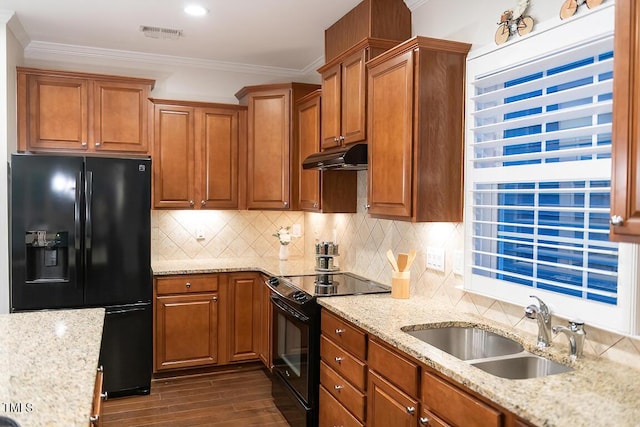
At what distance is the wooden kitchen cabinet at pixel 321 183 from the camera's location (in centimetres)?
389

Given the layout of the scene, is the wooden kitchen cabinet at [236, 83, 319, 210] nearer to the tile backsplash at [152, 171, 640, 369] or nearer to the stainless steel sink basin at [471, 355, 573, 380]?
the tile backsplash at [152, 171, 640, 369]

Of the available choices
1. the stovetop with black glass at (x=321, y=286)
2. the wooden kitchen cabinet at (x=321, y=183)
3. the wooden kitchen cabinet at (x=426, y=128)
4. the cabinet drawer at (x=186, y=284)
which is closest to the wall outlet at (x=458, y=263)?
the wooden kitchen cabinet at (x=426, y=128)

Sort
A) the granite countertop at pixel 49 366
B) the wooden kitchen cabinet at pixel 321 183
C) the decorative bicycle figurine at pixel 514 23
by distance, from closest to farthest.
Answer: the granite countertop at pixel 49 366
the decorative bicycle figurine at pixel 514 23
the wooden kitchen cabinet at pixel 321 183

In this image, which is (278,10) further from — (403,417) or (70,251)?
(403,417)

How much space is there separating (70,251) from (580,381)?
130 inches

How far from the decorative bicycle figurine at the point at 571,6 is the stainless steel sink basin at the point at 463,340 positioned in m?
1.39

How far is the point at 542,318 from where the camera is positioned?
2.00 metres

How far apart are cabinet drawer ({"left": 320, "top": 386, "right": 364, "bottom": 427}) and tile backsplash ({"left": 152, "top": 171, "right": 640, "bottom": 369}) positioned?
2.64 ft

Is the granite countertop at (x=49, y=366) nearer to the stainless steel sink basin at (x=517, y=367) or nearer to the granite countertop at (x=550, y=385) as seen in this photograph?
the granite countertop at (x=550, y=385)

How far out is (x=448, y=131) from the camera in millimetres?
2605

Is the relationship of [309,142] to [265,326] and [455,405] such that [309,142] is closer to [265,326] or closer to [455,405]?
[265,326]

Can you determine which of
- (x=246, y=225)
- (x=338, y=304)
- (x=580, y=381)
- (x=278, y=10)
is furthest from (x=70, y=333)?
(x=246, y=225)

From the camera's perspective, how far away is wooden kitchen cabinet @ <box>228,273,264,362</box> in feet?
13.9

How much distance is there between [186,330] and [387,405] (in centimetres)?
232
